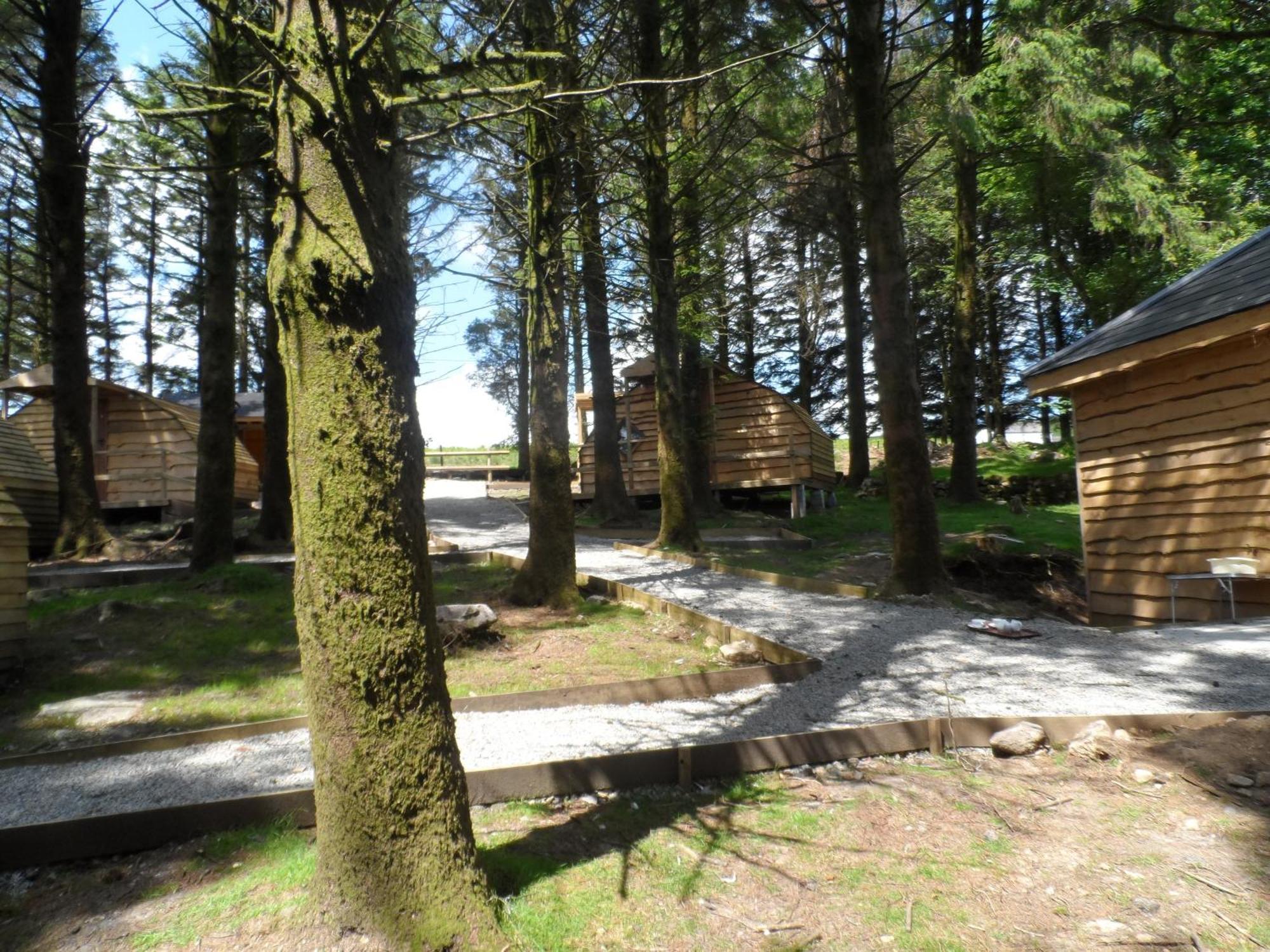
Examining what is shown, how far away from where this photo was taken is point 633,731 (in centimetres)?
478

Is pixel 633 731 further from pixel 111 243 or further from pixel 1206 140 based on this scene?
pixel 111 243

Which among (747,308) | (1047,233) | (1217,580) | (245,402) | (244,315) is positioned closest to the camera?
(1217,580)

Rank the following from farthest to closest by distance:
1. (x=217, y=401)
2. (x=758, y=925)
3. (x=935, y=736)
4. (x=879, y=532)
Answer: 1. (x=879, y=532)
2. (x=217, y=401)
3. (x=935, y=736)
4. (x=758, y=925)

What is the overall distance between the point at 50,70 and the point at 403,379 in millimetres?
13154

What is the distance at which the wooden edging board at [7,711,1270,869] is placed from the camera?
3.33 meters

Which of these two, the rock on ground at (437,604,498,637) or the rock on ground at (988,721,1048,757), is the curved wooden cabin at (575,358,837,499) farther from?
the rock on ground at (988,721,1048,757)

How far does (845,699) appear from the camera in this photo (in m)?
5.27

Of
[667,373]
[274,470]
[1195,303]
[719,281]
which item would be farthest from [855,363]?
[274,470]

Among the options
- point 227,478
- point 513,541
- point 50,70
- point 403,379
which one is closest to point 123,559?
point 227,478

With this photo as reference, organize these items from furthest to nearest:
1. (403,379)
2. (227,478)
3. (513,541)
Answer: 1. (513,541)
2. (227,478)
3. (403,379)

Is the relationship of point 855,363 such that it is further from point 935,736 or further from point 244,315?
point 935,736

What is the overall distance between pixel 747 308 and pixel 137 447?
18.7 metres

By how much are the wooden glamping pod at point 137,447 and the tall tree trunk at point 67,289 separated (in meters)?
6.31

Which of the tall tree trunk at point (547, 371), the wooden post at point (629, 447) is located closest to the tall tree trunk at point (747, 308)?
the wooden post at point (629, 447)
